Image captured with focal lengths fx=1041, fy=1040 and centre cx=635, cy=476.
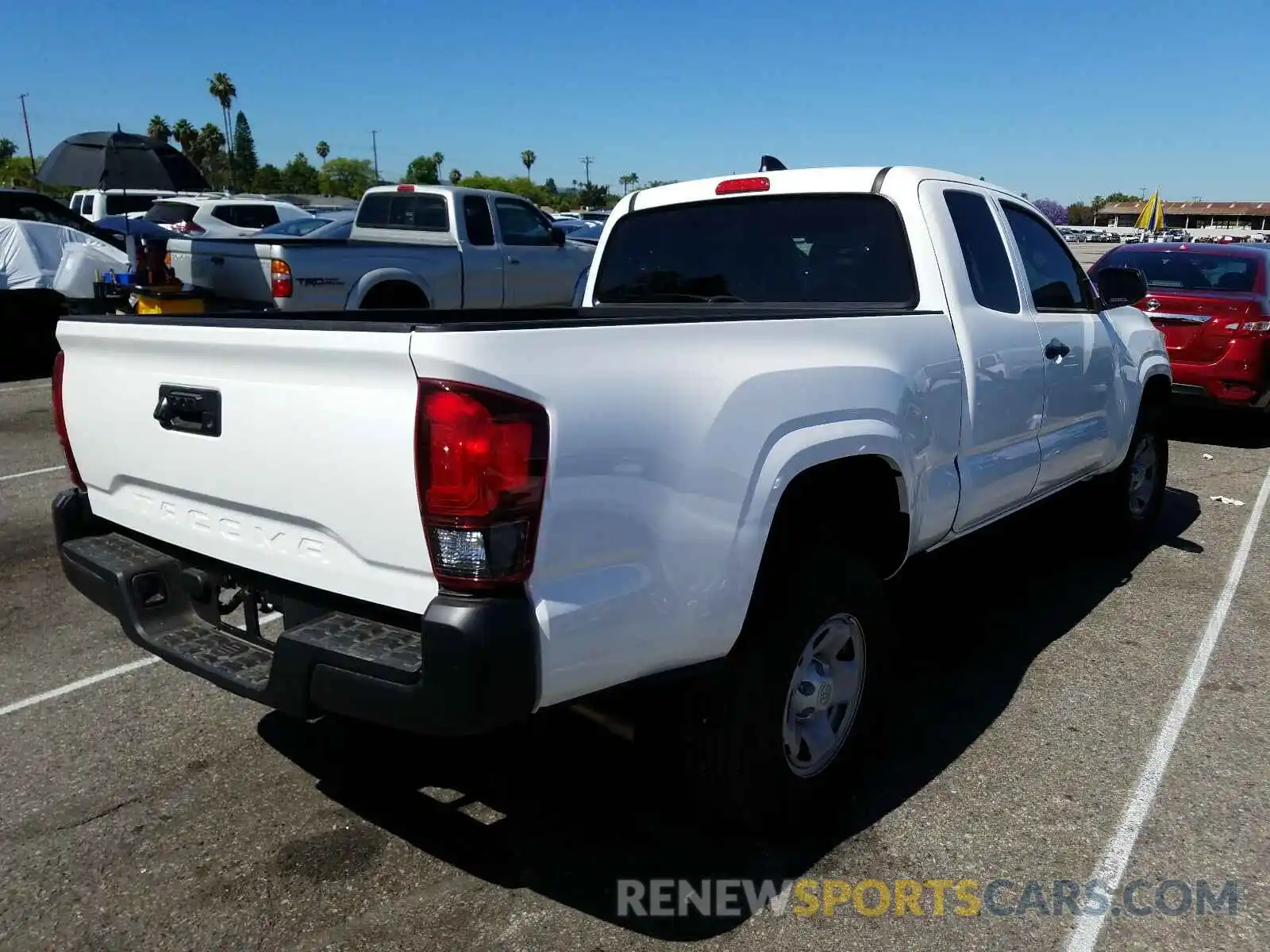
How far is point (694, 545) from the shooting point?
2543 millimetres

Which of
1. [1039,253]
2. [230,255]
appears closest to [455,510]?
[1039,253]

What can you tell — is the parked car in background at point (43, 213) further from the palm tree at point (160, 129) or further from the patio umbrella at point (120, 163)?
the palm tree at point (160, 129)

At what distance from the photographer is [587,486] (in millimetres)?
2309

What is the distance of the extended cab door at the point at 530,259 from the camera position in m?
11.8

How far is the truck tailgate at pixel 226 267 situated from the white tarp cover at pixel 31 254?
8.59 ft

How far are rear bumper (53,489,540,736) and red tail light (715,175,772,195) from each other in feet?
8.30

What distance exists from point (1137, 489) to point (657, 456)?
453 cm

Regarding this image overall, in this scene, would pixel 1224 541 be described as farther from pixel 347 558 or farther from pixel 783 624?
pixel 347 558

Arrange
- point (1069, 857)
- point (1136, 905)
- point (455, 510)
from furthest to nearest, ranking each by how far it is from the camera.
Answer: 1. point (1069, 857)
2. point (1136, 905)
3. point (455, 510)

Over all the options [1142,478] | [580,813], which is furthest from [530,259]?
[580,813]

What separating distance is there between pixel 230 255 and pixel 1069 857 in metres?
8.39

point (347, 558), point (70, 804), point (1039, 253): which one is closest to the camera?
point (347, 558)

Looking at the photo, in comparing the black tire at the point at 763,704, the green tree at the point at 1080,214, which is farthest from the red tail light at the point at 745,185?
the green tree at the point at 1080,214

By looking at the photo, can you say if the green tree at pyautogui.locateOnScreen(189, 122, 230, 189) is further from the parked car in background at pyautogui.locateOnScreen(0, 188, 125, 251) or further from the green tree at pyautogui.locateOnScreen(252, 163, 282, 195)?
the parked car in background at pyautogui.locateOnScreen(0, 188, 125, 251)
